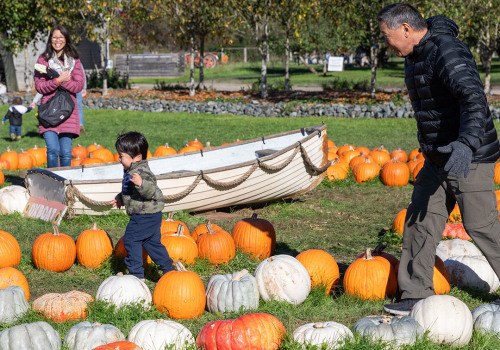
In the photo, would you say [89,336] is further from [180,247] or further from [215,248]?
[215,248]

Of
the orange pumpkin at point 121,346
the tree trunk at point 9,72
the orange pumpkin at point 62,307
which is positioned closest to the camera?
the orange pumpkin at point 121,346

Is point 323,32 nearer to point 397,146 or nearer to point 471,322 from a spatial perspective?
point 397,146

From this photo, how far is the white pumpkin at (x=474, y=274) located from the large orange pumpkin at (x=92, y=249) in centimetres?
308

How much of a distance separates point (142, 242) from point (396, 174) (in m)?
5.56

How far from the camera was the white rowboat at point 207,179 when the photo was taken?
748cm

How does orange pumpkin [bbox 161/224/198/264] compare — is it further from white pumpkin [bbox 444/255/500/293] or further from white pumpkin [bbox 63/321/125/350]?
white pumpkin [bbox 444/255/500/293]

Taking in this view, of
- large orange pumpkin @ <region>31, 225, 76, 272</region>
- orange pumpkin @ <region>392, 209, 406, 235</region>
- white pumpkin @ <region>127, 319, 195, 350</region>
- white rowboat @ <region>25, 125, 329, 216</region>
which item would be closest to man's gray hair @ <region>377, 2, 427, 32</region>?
white pumpkin @ <region>127, 319, 195, 350</region>

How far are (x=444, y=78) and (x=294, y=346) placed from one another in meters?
1.97

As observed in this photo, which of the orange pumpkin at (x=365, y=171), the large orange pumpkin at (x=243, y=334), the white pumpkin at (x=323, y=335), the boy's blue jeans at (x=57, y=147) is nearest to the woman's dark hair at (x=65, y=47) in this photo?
the boy's blue jeans at (x=57, y=147)

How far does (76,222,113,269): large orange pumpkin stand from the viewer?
20.1 feet

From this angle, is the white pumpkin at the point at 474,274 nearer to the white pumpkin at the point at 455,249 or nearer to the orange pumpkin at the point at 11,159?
the white pumpkin at the point at 455,249

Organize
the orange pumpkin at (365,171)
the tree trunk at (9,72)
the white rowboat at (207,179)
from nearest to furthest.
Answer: the white rowboat at (207,179)
the orange pumpkin at (365,171)
the tree trunk at (9,72)

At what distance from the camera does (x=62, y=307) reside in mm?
4551

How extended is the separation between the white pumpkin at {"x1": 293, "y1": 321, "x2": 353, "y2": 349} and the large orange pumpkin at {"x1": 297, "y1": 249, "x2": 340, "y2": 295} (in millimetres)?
1356
